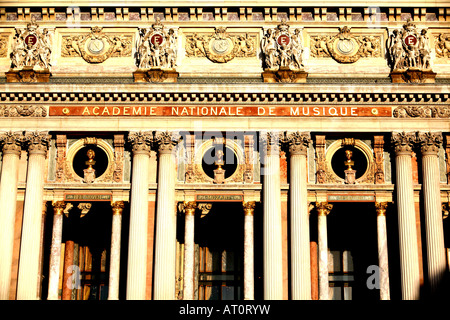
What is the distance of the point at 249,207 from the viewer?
34.0m

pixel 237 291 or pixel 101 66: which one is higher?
pixel 101 66

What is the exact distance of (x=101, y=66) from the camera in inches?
1407

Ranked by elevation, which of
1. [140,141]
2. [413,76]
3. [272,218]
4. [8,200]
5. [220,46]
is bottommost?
[272,218]

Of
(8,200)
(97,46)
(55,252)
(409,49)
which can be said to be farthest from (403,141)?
(8,200)

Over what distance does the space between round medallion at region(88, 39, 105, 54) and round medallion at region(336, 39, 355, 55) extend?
10604mm

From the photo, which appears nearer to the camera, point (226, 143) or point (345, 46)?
point (226, 143)

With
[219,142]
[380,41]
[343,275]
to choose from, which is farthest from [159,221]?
[380,41]

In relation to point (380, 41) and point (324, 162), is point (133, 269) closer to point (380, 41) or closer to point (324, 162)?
point (324, 162)

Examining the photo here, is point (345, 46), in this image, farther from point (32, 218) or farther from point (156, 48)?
point (32, 218)

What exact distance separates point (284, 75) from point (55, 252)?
12350 millimetres

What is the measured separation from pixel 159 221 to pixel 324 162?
24.8ft

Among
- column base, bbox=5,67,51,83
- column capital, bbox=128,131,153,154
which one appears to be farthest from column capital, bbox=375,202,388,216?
column base, bbox=5,67,51,83
